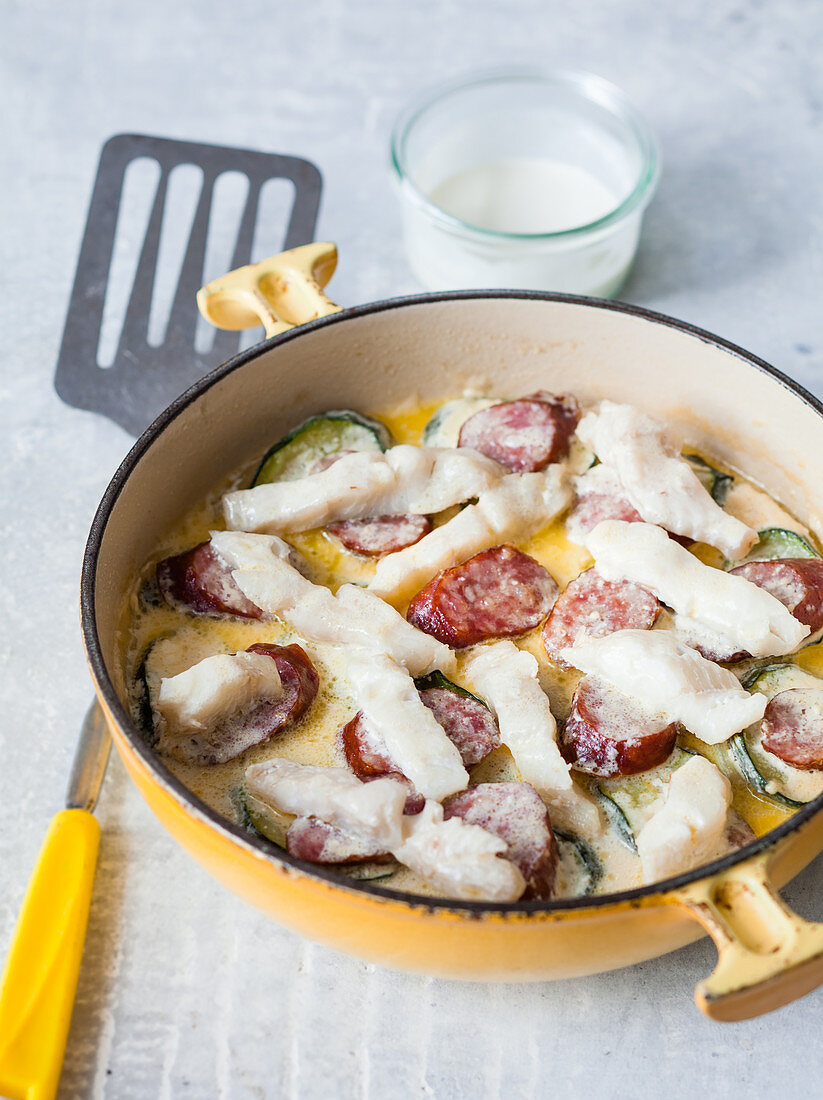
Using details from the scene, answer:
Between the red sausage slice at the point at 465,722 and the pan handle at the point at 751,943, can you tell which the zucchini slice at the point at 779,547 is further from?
the pan handle at the point at 751,943

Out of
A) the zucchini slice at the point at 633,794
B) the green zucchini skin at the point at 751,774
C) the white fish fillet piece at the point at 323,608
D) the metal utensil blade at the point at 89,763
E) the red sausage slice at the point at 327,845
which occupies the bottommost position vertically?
the metal utensil blade at the point at 89,763

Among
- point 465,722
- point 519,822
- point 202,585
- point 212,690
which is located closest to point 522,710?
point 465,722

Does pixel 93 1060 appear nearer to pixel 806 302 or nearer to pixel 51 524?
pixel 51 524

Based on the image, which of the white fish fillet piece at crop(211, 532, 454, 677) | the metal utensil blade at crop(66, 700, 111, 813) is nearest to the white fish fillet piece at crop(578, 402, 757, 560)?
the white fish fillet piece at crop(211, 532, 454, 677)

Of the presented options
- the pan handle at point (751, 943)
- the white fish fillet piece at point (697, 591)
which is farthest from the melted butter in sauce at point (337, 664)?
the pan handle at point (751, 943)

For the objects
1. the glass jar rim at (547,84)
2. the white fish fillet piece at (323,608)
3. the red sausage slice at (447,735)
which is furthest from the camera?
the glass jar rim at (547,84)

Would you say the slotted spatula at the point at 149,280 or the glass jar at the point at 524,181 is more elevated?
the glass jar at the point at 524,181

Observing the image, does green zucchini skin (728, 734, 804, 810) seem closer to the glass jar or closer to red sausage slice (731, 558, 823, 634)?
red sausage slice (731, 558, 823, 634)
